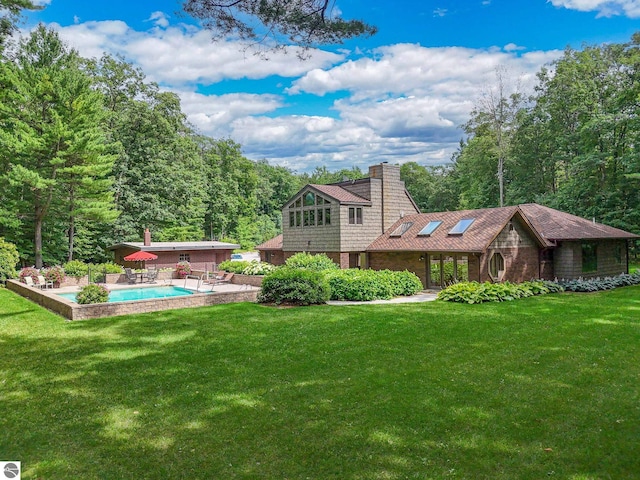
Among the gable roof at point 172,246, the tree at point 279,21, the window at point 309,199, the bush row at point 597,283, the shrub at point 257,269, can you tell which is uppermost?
the tree at point 279,21

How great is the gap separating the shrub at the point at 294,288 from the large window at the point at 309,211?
327 inches

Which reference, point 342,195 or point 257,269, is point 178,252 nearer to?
point 257,269

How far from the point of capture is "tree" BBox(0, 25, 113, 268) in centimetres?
2389

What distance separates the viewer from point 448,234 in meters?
19.0

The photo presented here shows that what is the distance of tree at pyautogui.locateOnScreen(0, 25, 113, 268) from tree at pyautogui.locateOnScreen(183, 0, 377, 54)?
19808 mm

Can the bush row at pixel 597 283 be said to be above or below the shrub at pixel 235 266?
below

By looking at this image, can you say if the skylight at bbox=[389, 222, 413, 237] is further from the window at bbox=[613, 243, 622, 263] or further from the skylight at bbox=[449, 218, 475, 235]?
the window at bbox=[613, 243, 622, 263]

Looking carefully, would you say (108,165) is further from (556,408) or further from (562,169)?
(562,169)

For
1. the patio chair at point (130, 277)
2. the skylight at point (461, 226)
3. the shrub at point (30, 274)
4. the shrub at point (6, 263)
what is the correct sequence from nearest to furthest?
the skylight at point (461, 226) → the shrub at point (30, 274) → the shrub at point (6, 263) → the patio chair at point (130, 277)

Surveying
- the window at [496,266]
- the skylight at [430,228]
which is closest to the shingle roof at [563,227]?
the window at [496,266]

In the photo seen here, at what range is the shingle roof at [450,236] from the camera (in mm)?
17469

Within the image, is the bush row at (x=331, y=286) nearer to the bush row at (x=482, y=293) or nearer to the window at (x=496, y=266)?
the bush row at (x=482, y=293)

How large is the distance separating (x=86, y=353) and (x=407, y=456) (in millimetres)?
6551

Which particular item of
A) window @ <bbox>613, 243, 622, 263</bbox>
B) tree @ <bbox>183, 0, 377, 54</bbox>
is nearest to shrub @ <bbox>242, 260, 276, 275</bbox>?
tree @ <bbox>183, 0, 377, 54</bbox>
